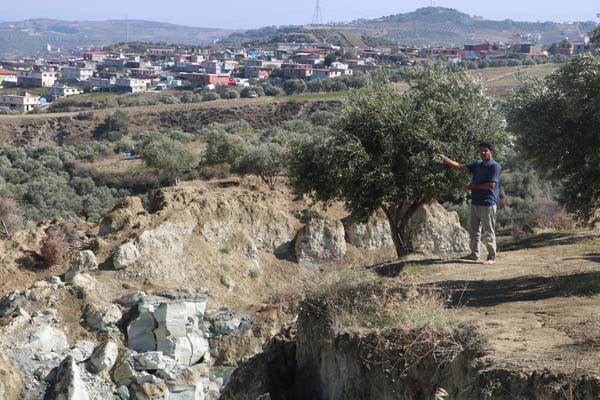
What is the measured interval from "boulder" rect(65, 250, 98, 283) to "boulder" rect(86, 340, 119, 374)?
371cm

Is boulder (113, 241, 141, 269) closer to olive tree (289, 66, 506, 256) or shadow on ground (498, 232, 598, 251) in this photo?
olive tree (289, 66, 506, 256)

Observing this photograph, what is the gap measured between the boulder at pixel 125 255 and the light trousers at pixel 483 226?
372 inches

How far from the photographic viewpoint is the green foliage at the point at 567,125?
1143 centimetres

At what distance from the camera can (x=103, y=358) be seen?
1516 centimetres

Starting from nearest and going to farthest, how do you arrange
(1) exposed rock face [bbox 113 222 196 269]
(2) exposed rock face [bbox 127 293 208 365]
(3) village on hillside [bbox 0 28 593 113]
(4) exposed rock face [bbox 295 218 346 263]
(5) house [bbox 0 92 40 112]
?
(2) exposed rock face [bbox 127 293 208 365] → (1) exposed rock face [bbox 113 222 196 269] → (4) exposed rock face [bbox 295 218 346 263] → (5) house [bbox 0 92 40 112] → (3) village on hillside [bbox 0 28 593 113]

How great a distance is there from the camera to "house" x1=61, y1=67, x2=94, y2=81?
159 metres

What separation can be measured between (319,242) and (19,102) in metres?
92.5

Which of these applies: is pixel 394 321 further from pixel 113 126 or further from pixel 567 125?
pixel 113 126

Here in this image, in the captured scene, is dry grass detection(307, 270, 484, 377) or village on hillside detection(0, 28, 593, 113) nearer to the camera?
dry grass detection(307, 270, 484, 377)

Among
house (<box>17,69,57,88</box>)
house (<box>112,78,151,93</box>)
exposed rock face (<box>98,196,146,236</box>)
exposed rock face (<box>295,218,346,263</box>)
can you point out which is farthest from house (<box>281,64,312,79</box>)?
exposed rock face (<box>295,218,346,263</box>)

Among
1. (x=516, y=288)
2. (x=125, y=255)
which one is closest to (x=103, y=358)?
(x=125, y=255)

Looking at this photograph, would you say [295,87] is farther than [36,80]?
No

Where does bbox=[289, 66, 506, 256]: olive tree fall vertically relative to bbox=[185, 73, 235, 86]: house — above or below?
above

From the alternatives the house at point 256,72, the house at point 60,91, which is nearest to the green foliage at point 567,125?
the house at point 60,91
